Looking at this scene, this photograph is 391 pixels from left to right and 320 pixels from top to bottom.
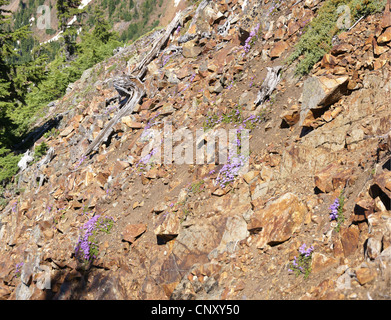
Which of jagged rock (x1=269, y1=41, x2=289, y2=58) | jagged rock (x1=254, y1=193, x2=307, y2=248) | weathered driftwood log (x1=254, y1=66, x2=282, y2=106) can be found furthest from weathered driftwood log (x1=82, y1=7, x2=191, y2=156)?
jagged rock (x1=254, y1=193, x2=307, y2=248)

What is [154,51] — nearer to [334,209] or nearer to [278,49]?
[278,49]

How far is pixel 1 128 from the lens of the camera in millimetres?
18844

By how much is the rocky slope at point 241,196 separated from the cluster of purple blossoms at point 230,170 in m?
0.21

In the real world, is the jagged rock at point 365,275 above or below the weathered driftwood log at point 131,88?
below

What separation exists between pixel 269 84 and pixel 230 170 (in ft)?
10.4

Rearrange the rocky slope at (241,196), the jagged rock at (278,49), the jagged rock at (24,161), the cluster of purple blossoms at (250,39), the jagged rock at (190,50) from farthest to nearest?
1. the jagged rock at (24,161)
2. the jagged rock at (190,50)
3. the cluster of purple blossoms at (250,39)
4. the jagged rock at (278,49)
5. the rocky slope at (241,196)

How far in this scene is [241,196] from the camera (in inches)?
305

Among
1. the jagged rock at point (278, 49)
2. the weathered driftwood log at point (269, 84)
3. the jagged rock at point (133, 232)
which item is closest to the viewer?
the jagged rock at point (133, 232)

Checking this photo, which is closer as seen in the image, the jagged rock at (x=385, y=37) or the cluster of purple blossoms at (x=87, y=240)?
the jagged rock at (x=385, y=37)

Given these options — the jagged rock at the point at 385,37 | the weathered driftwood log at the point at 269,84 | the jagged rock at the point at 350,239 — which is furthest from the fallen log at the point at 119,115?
the jagged rock at the point at 350,239

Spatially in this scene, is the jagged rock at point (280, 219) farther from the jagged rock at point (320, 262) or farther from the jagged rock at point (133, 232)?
the jagged rock at point (133, 232)

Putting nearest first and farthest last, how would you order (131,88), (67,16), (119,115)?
1. (119,115)
2. (131,88)
3. (67,16)

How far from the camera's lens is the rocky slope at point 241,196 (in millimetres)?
5691

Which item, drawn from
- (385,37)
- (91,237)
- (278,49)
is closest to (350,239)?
(385,37)
